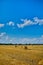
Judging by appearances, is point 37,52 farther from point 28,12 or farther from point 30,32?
point 28,12

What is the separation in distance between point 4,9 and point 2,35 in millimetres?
432

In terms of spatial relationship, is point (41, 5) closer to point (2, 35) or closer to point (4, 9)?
point (4, 9)

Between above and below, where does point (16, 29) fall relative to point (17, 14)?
below

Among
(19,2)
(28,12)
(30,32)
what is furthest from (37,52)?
(19,2)

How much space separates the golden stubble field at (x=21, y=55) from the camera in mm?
2363

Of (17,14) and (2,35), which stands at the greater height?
(17,14)

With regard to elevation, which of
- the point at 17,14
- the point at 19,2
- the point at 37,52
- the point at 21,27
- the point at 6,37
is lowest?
the point at 37,52

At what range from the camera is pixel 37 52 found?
2.49 metres

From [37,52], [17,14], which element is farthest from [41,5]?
[37,52]

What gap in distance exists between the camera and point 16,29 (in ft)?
8.25

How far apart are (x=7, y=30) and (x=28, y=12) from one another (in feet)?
1.51

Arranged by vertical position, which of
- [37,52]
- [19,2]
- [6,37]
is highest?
[19,2]

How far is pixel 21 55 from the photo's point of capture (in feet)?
8.05

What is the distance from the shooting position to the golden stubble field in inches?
93.0
